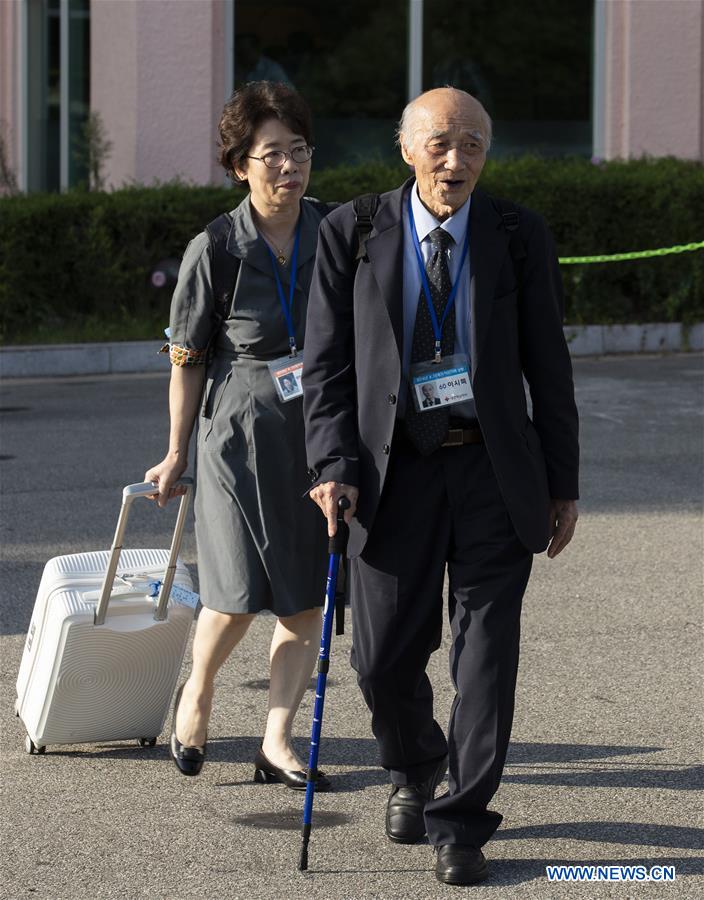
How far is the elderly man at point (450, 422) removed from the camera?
4.12 m

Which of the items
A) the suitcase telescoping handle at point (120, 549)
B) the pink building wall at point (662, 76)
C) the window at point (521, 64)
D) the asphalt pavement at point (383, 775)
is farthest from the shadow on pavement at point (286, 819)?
the window at point (521, 64)

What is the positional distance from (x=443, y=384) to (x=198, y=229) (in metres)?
10.4

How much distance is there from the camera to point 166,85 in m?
16.1

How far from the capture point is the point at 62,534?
8.10 meters

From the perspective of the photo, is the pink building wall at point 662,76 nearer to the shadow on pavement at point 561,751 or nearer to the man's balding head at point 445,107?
the shadow on pavement at point 561,751

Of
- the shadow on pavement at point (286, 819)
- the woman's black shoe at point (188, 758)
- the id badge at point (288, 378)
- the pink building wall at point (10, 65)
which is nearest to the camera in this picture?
the shadow on pavement at point (286, 819)

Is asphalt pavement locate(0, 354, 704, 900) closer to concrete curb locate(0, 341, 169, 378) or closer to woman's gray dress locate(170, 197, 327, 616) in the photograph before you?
woman's gray dress locate(170, 197, 327, 616)

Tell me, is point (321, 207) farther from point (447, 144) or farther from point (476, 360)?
point (476, 360)

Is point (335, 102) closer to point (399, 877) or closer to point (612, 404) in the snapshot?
point (612, 404)

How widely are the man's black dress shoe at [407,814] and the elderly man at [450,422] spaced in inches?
8.7

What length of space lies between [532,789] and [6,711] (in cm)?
182

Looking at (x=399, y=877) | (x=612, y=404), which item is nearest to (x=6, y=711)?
(x=399, y=877)

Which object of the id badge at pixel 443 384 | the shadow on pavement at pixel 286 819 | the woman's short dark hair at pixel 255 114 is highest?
the woman's short dark hair at pixel 255 114

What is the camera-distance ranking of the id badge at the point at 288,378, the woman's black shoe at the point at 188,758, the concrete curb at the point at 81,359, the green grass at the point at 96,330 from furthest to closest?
the green grass at the point at 96,330
the concrete curb at the point at 81,359
the woman's black shoe at the point at 188,758
the id badge at the point at 288,378
